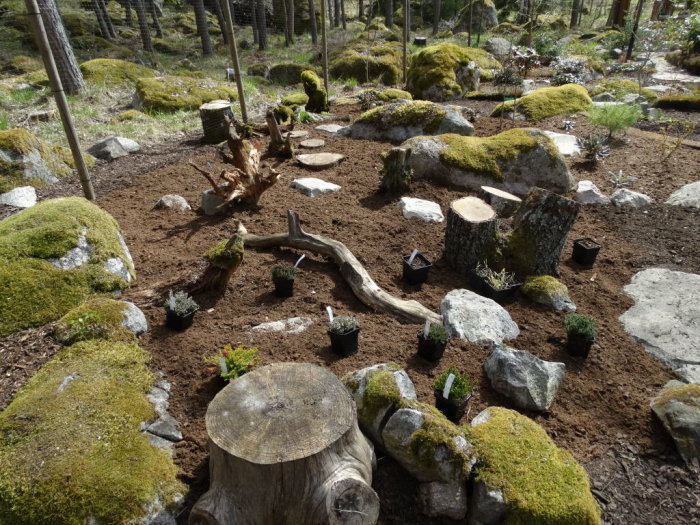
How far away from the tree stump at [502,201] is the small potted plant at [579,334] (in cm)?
236

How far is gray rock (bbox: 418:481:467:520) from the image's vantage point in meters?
2.66

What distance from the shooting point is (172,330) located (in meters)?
3.99

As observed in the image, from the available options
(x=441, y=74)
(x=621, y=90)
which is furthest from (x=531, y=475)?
(x=621, y=90)

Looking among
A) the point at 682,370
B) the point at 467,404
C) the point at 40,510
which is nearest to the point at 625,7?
the point at 682,370

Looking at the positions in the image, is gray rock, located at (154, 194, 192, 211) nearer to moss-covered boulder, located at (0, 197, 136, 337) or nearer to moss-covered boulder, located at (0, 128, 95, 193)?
moss-covered boulder, located at (0, 197, 136, 337)

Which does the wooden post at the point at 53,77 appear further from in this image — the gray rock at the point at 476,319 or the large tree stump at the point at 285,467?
the gray rock at the point at 476,319

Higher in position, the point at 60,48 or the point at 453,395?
the point at 60,48

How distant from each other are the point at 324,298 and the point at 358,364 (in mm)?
1082

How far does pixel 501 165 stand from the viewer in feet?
23.9

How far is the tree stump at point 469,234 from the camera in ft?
16.3

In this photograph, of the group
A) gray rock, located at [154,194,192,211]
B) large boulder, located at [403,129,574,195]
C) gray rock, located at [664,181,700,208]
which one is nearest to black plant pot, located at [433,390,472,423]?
gray rock, located at [154,194,192,211]

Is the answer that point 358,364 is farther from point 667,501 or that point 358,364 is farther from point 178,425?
point 667,501

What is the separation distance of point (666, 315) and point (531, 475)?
117 inches

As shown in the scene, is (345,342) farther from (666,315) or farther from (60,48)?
(60,48)
